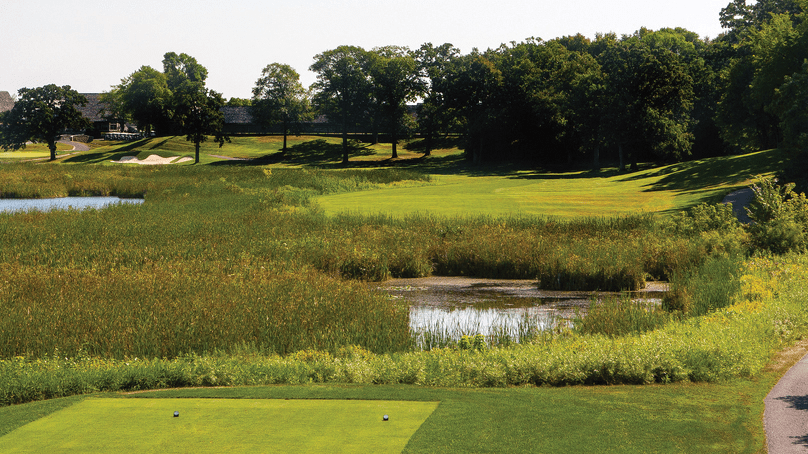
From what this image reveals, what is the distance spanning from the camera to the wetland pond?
670 inches

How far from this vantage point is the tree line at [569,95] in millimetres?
62656

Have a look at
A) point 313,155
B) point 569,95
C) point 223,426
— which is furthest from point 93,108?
point 223,426

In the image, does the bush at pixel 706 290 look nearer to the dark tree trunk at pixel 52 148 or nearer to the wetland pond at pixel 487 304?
the wetland pond at pixel 487 304

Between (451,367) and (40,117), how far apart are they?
11266 centimetres

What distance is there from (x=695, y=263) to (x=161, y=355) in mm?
17748

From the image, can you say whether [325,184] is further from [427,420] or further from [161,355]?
[427,420]

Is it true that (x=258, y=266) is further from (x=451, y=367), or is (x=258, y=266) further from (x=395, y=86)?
(x=395, y=86)

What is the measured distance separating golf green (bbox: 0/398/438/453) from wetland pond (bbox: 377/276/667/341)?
675 centimetres

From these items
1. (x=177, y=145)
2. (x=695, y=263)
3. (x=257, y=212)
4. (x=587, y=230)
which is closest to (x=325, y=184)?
(x=257, y=212)

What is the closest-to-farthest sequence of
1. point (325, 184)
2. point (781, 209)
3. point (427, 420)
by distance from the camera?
point (427, 420) < point (781, 209) < point (325, 184)

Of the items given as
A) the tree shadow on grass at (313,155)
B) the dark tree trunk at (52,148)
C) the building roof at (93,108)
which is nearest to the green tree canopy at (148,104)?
the building roof at (93,108)

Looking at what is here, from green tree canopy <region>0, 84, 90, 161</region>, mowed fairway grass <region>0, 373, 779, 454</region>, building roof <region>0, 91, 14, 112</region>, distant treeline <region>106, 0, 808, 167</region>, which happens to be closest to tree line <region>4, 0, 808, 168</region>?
distant treeline <region>106, 0, 808, 167</region>

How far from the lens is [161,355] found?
13.5 meters

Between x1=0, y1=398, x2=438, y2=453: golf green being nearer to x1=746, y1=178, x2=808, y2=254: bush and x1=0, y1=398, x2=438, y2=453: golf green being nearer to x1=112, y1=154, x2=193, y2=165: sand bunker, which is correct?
x1=746, y1=178, x2=808, y2=254: bush
